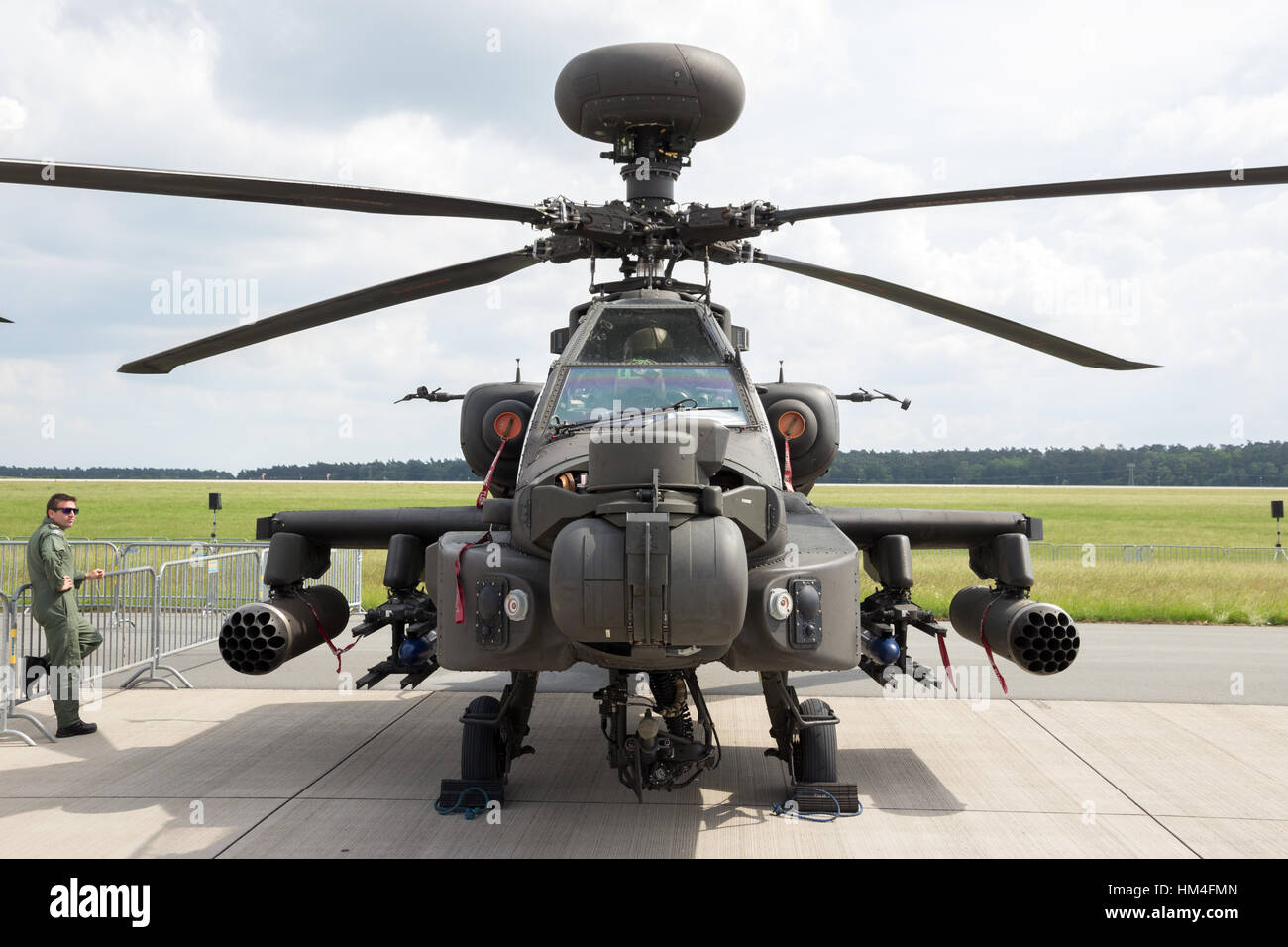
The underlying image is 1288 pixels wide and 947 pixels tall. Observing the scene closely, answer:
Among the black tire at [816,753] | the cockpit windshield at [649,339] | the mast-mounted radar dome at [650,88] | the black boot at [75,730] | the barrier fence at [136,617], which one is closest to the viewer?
the black tire at [816,753]

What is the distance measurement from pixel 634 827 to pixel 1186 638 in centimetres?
1111

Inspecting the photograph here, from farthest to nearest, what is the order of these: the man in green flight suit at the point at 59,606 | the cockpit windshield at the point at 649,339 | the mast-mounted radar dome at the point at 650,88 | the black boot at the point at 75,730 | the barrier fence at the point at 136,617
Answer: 1. the barrier fence at the point at 136,617
2. the black boot at the point at 75,730
3. the man in green flight suit at the point at 59,606
4. the mast-mounted radar dome at the point at 650,88
5. the cockpit windshield at the point at 649,339

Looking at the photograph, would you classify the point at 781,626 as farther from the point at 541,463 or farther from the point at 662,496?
the point at 541,463

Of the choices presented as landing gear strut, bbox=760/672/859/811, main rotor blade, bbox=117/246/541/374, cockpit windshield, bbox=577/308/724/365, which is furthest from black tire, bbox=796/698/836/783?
main rotor blade, bbox=117/246/541/374

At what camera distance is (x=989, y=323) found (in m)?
7.14

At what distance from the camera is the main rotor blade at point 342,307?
6.75m

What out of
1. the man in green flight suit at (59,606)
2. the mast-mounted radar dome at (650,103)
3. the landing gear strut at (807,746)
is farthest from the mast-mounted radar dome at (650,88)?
the man in green flight suit at (59,606)

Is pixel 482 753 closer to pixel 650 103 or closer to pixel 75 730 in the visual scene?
pixel 75 730

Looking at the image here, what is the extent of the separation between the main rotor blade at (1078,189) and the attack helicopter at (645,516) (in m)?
0.01

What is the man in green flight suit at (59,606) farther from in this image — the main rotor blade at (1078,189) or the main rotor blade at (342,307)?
the main rotor blade at (1078,189)

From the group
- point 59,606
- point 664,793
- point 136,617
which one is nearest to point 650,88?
point 664,793

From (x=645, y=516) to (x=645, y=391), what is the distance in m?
1.98
